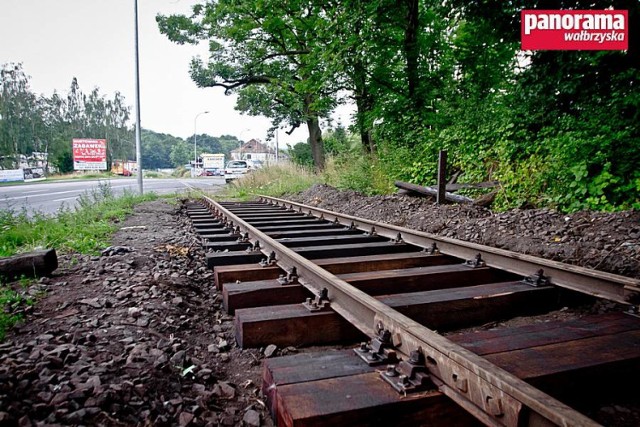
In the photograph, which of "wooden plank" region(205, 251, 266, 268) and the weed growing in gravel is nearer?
"wooden plank" region(205, 251, 266, 268)

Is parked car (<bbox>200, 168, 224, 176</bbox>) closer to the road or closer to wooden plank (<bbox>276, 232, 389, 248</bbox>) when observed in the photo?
the road

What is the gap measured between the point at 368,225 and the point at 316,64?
9.33 meters

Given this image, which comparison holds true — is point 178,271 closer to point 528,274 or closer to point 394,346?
point 394,346

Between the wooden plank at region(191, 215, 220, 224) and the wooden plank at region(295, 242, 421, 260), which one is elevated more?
the wooden plank at region(295, 242, 421, 260)

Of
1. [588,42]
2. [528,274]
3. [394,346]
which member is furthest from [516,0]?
[394,346]

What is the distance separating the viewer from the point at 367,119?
12.0 m

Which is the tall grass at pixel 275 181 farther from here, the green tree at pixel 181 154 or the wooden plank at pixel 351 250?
the green tree at pixel 181 154

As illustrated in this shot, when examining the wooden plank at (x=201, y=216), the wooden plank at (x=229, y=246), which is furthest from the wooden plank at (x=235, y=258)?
the wooden plank at (x=201, y=216)

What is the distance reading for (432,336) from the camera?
161 centimetres

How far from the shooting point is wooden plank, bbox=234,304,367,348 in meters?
2.30

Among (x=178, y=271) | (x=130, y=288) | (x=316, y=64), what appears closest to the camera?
(x=130, y=288)

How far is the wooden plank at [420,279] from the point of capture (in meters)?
2.87

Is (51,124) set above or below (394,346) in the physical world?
above

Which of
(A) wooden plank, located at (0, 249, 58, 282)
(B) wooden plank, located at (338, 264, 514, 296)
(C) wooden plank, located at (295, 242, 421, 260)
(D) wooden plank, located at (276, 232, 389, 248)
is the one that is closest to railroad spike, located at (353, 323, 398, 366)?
(B) wooden plank, located at (338, 264, 514, 296)
